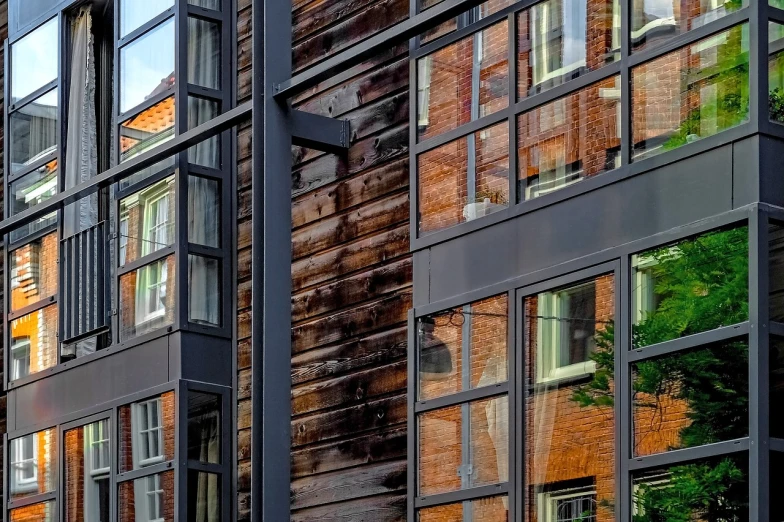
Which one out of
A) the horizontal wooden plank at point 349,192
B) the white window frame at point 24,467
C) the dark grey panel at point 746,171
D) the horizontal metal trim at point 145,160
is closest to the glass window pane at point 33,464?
the white window frame at point 24,467

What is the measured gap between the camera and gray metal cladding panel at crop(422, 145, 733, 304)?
24.2 ft

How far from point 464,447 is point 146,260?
3.46 meters

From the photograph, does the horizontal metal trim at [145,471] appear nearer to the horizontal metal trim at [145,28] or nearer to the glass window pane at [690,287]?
the horizontal metal trim at [145,28]

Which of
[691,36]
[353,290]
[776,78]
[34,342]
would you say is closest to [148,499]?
[353,290]

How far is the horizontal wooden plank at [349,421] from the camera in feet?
31.8

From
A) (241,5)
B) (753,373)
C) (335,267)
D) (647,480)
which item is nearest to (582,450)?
(647,480)

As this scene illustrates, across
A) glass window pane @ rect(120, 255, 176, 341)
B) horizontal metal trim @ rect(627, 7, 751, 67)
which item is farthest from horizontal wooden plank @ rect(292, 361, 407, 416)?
horizontal metal trim @ rect(627, 7, 751, 67)

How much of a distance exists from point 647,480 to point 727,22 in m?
2.00

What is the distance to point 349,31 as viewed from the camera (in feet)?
34.6

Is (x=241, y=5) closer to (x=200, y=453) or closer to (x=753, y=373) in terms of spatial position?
(x=200, y=453)

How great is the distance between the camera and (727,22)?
7.32 m

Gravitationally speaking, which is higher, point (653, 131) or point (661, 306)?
point (653, 131)

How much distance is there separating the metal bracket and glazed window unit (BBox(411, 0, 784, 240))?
0.79 m

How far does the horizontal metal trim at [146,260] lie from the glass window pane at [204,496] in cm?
143
